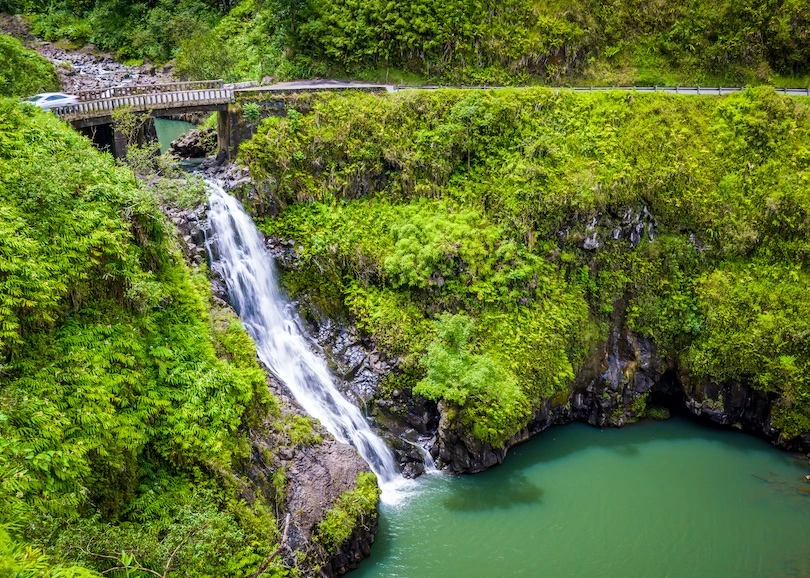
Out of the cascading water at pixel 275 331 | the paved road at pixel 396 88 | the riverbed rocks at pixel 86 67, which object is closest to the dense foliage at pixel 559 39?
the paved road at pixel 396 88

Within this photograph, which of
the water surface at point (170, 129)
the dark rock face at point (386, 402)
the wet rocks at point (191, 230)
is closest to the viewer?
the wet rocks at point (191, 230)

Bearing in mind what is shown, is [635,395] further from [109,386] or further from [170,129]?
[170,129]

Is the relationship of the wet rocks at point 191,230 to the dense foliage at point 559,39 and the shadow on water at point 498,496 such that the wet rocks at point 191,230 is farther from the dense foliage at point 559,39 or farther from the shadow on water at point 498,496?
the dense foliage at point 559,39

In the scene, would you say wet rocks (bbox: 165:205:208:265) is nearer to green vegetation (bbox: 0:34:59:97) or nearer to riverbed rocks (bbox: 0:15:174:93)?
green vegetation (bbox: 0:34:59:97)

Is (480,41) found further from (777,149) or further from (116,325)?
(116,325)

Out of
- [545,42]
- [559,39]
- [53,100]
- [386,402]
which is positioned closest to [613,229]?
[386,402]

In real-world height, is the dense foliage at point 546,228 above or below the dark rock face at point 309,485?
above
